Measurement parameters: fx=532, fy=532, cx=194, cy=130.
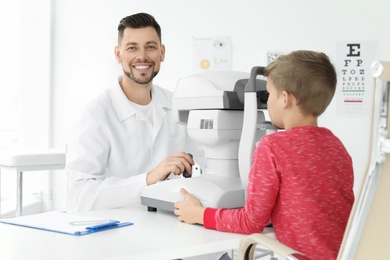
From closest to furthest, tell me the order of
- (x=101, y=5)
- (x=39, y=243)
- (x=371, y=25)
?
(x=39, y=243) → (x=371, y=25) → (x=101, y=5)

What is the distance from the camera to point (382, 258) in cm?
92

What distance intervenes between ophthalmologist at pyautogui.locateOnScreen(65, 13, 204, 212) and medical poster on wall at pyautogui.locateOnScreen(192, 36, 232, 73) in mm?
1833

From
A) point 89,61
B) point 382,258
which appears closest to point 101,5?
point 89,61

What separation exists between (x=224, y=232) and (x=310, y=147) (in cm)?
32

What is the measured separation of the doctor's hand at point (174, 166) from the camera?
64.8 inches

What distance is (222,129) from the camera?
1508 mm

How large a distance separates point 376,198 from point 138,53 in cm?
137

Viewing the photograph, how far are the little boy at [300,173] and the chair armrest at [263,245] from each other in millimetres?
120

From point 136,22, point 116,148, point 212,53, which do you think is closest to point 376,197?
point 116,148

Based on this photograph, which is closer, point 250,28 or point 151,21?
point 151,21

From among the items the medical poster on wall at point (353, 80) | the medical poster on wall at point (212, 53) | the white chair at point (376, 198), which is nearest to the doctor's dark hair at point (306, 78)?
the white chair at point (376, 198)

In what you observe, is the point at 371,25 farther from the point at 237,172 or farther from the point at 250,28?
the point at 237,172

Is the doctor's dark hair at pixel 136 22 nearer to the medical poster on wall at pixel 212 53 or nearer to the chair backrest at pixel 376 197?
the chair backrest at pixel 376 197

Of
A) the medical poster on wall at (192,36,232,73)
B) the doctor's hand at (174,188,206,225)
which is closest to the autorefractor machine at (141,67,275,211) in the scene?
the doctor's hand at (174,188,206,225)
